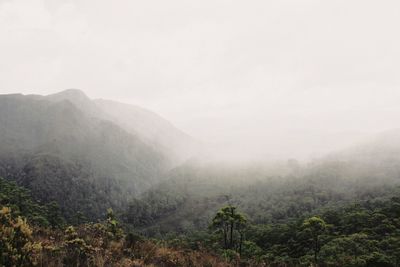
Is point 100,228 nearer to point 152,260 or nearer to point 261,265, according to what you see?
point 152,260

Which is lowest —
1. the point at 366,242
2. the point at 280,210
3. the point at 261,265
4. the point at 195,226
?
the point at 195,226

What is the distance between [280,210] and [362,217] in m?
93.7

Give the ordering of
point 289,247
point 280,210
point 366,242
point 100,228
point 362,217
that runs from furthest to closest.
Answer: point 280,210
point 362,217
point 289,247
point 366,242
point 100,228

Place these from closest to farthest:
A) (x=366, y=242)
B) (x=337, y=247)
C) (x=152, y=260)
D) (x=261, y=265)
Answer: (x=152, y=260), (x=261, y=265), (x=337, y=247), (x=366, y=242)

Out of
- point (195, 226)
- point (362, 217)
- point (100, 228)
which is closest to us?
point (100, 228)

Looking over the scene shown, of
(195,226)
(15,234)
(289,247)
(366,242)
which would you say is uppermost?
(15,234)

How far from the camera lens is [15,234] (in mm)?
9414

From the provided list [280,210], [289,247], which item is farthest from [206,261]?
[280,210]

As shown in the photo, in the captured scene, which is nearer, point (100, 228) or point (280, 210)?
point (100, 228)

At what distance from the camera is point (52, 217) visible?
267 feet

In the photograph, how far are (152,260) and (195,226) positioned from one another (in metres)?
194

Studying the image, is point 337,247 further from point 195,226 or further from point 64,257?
point 195,226

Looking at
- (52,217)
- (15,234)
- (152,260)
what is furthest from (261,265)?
(52,217)

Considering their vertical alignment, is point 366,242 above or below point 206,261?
below
